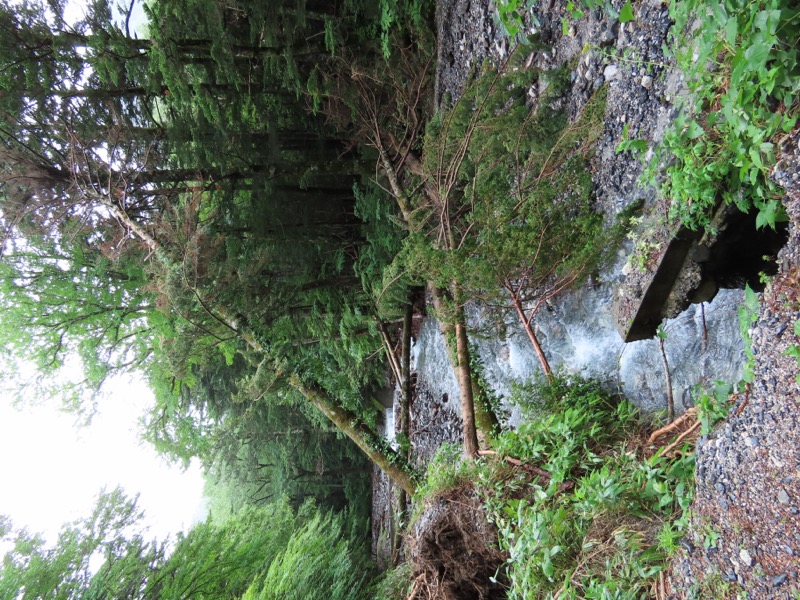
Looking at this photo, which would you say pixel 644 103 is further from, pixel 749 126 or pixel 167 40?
pixel 167 40

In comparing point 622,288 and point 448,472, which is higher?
point 622,288

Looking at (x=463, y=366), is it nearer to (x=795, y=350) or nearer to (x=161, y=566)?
(x=795, y=350)

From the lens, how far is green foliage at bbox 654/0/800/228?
2.26 m

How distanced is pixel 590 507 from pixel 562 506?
1.05 ft

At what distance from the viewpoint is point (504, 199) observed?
4.70m

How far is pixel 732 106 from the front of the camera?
2566 millimetres

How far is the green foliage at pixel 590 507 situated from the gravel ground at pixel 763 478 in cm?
24

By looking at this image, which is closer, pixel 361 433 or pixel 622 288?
pixel 622 288

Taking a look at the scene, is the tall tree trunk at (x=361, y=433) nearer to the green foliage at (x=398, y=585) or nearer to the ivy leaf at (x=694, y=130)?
the green foliage at (x=398, y=585)

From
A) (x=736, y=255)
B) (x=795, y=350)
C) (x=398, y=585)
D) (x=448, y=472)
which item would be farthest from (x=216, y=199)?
(x=795, y=350)

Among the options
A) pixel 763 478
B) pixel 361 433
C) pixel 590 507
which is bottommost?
pixel 763 478

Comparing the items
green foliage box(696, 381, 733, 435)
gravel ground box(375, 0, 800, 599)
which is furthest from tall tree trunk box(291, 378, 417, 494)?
green foliage box(696, 381, 733, 435)

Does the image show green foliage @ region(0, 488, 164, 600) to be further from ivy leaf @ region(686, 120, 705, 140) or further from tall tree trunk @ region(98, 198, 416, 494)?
ivy leaf @ region(686, 120, 705, 140)

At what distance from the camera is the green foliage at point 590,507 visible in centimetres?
296
